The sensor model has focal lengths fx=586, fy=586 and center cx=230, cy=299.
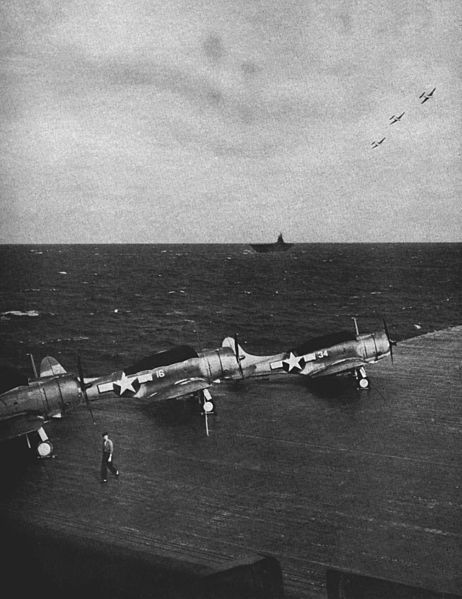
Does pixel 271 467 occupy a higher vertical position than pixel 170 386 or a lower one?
lower

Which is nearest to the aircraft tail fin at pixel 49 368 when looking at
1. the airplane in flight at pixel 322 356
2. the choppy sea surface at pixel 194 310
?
the airplane in flight at pixel 322 356

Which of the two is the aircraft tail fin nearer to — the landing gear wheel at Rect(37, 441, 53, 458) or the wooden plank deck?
the wooden plank deck

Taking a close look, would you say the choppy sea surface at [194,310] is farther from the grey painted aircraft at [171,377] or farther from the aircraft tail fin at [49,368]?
the aircraft tail fin at [49,368]

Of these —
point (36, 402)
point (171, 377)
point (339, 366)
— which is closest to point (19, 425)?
point (36, 402)

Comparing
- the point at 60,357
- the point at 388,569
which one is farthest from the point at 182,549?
the point at 60,357

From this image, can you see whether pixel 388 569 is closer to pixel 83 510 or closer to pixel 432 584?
pixel 432 584

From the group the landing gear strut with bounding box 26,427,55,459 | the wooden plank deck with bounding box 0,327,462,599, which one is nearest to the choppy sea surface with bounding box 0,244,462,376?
the wooden plank deck with bounding box 0,327,462,599

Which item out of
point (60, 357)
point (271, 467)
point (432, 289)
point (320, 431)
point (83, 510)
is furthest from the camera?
point (432, 289)
